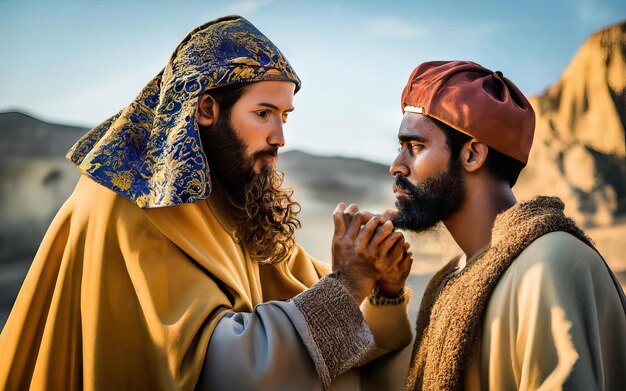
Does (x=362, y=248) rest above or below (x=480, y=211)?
below

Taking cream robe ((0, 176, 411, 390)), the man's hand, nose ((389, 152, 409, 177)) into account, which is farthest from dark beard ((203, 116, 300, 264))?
nose ((389, 152, 409, 177))

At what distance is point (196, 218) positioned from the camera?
3154 mm

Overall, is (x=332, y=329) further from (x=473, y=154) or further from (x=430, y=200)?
(x=473, y=154)

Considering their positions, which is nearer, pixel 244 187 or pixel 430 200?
pixel 430 200

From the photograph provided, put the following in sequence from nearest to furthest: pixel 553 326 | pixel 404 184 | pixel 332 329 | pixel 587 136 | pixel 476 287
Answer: pixel 553 326
pixel 476 287
pixel 332 329
pixel 404 184
pixel 587 136

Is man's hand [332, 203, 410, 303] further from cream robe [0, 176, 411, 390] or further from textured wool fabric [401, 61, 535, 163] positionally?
textured wool fabric [401, 61, 535, 163]

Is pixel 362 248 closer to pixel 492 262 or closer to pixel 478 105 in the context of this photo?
pixel 492 262

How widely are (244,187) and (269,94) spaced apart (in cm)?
44

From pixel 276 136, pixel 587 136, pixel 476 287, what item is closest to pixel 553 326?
pixel 476 287

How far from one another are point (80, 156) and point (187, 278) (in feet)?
2.82

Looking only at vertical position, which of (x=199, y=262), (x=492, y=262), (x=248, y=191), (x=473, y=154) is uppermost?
(x=473, y=154)

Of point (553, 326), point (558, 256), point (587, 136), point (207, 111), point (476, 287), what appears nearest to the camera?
point (553, 326)

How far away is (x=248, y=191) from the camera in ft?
11.1

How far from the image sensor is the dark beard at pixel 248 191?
11.0ft
